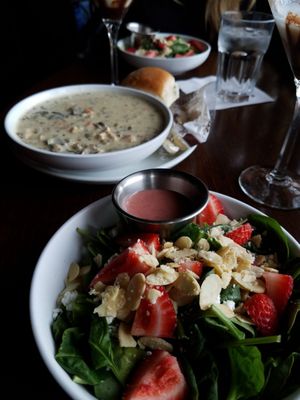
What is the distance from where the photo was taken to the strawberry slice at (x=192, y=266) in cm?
61

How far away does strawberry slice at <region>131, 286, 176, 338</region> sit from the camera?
547 mm

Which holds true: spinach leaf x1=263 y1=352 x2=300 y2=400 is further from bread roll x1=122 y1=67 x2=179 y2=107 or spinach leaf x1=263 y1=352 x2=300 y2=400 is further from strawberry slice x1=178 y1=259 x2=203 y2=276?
bread roll x1=122 y1=67 x2=179 y2=107

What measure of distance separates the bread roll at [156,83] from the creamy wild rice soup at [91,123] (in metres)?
0.12

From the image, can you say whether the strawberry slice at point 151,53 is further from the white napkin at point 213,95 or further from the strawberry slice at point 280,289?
the strawberry slice at point 280,289

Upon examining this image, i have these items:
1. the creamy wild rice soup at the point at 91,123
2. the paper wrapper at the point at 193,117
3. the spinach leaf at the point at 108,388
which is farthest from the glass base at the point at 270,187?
the spinach leaf at the point at 108,388

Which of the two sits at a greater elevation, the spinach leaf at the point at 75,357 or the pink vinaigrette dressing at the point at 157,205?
the pink vinaigrette dressing at the point at 157,205

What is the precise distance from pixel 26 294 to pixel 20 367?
0.14m

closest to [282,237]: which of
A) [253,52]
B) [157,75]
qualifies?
[157,75]

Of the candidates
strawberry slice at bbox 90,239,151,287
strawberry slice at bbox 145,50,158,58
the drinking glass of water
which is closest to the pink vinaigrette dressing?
strawberry slice at bbox 90,239,151,287

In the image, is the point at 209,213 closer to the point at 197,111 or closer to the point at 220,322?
the point at 220,322

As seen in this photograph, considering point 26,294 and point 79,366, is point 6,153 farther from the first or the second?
point 79,366

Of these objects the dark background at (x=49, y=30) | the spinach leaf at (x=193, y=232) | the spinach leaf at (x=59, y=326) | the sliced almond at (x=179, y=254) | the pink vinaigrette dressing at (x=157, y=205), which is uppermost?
the sliced almond at (x=179, y=254)

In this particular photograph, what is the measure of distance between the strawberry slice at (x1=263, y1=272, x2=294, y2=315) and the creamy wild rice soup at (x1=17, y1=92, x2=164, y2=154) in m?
0.53

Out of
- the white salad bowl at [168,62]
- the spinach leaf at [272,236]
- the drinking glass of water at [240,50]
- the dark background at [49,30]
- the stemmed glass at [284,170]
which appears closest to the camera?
the spinach leaf at [272,236]
